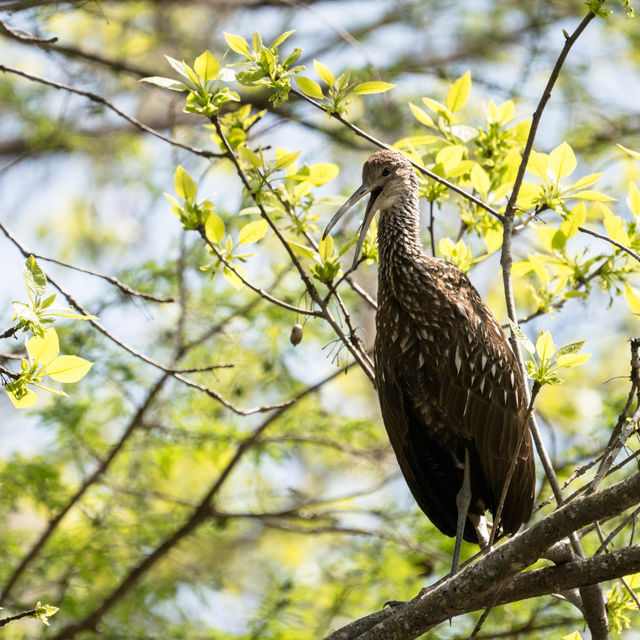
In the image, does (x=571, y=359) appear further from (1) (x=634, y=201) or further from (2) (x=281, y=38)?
(2) (x=281, y=38)

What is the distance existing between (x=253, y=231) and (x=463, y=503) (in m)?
1.42

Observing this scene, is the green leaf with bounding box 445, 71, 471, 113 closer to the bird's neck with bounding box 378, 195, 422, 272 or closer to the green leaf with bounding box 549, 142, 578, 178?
the bird's neck with bounding box 378, 195, 422, 272

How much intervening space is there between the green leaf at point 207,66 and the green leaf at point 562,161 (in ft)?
3.98

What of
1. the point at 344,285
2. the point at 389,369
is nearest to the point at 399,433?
the point at 389,369

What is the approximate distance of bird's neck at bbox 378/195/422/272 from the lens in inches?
140

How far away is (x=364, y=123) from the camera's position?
673 centimetres

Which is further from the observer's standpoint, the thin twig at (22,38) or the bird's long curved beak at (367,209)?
the bird's long curved beak at (367,209)

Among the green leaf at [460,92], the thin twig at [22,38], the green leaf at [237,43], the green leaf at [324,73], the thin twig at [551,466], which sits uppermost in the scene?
the thin twig at [22,38]

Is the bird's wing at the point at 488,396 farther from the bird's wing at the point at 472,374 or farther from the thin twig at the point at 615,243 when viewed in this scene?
the thin twig at the point at 615,243

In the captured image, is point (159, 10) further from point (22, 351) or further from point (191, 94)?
point (191, 94)

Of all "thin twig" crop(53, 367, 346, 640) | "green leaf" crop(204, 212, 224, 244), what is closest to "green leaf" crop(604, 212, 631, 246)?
"green leaf" crop(204, 212, 224, 244)

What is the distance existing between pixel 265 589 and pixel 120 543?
1002mm

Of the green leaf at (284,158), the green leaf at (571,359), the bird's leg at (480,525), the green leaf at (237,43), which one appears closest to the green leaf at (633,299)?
the green leaf at (571,359)

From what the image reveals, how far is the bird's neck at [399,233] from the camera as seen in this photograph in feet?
11.6
